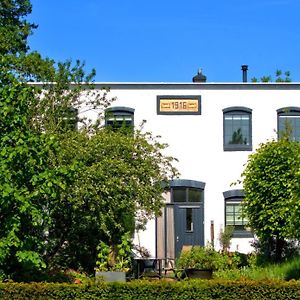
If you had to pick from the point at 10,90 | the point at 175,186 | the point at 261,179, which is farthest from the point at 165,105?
the point at 10,90

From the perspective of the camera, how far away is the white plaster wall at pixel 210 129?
23.6m

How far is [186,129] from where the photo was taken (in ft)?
78.2

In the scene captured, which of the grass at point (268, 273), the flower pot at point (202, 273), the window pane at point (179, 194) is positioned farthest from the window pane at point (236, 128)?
the flower pot at point (202, 273)

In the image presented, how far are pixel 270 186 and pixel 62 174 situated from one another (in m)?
8.27

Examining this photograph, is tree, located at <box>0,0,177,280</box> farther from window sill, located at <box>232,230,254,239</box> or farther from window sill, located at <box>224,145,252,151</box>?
window sill, located at <box>232,230,254,239</box>

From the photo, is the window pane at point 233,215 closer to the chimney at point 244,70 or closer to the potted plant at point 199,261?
the potted plant at point 199,261

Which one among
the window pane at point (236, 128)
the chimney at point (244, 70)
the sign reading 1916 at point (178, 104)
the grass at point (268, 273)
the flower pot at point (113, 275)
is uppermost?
the chimney at point (244, 70)

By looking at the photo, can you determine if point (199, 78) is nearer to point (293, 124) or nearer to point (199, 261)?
point (293, 124)

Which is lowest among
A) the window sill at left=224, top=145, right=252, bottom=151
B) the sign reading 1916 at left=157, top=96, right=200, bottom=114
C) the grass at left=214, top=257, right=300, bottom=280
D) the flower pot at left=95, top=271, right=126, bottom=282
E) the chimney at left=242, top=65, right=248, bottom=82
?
the grass at left=214, top=257, right=300, bottom=280

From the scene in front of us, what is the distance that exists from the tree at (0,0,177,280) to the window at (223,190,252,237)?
335 cm

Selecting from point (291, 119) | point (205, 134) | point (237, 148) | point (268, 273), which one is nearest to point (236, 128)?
point (237, 148)

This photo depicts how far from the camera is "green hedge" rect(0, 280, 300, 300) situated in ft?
40.8

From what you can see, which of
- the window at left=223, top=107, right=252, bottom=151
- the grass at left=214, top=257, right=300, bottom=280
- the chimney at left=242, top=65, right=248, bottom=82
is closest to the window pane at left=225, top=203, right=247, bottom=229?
the window at left=223, top=107, right=252, bottom=151

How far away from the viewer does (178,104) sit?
23812 mm
